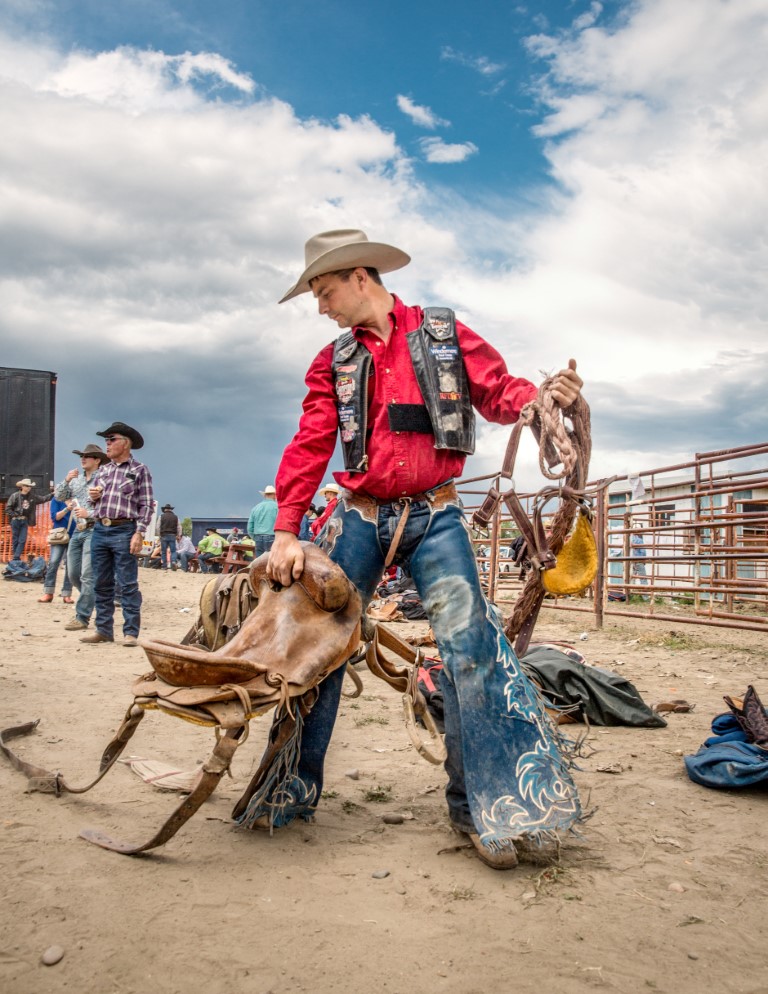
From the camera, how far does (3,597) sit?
1001 centimetres

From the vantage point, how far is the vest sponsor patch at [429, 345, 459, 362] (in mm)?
2521

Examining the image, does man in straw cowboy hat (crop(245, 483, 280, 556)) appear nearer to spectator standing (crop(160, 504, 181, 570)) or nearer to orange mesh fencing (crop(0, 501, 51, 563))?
orange mesh fencing (crop(0, 501, 51, 563))

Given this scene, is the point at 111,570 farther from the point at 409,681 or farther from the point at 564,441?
the point at 564,441

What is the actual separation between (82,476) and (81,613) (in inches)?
80.0

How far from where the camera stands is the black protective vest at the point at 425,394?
8.08 ft

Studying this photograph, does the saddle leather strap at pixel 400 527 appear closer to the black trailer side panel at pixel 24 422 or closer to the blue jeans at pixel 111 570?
the blue jeans at pixel 111 570

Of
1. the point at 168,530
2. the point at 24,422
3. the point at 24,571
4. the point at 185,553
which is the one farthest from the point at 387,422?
the point at 185,553

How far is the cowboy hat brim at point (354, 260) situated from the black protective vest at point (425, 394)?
0.22m

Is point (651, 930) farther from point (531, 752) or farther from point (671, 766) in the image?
point (671, 766)

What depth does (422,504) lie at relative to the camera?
8.09 feet

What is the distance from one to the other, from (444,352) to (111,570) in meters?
5.27

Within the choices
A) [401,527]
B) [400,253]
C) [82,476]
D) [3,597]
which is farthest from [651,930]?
[3,597]

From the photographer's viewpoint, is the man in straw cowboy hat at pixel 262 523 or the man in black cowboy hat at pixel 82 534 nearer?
the man in black cowboy hat at pixel 82 534

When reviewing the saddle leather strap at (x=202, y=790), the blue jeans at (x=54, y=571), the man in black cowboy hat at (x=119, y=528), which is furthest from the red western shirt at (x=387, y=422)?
the blue jeans at (x=54, y=571)
